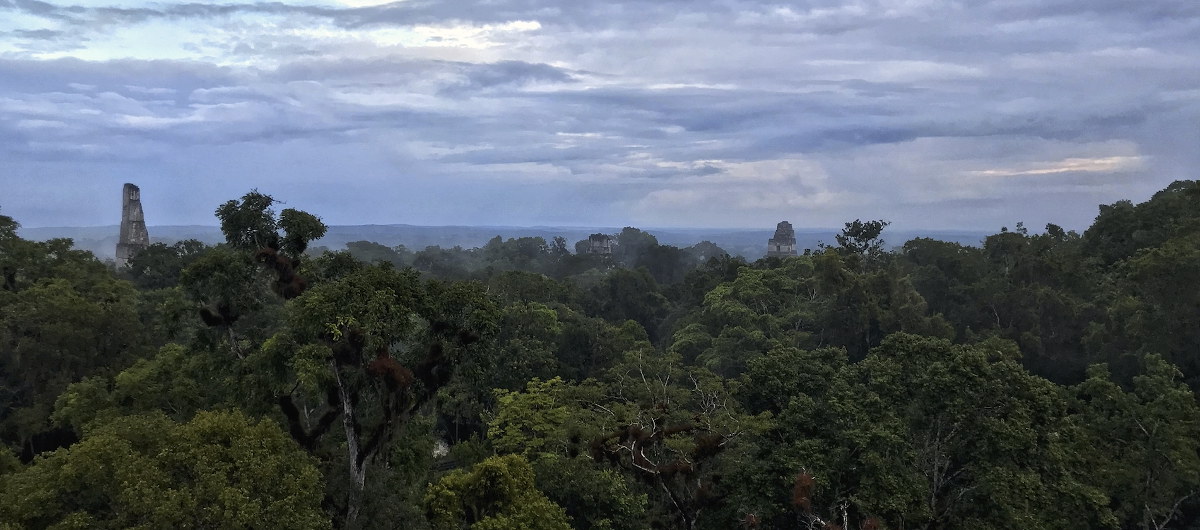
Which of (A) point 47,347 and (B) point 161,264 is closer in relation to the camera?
(A) point 47,347

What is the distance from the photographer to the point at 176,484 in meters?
9.78

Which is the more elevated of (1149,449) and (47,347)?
(47,347)

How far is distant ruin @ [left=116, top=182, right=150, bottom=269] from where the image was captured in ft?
184

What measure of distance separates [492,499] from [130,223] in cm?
5610

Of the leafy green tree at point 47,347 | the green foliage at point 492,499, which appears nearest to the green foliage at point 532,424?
the green foliage at point 492,499

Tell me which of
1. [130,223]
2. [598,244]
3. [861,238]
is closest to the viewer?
[861,238]

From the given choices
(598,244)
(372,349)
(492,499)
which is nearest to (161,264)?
(372,349)

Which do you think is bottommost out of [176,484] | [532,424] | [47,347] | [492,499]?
[532,424]

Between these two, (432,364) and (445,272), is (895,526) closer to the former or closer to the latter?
(432,364)

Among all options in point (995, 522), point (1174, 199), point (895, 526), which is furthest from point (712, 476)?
point (1174, 199)

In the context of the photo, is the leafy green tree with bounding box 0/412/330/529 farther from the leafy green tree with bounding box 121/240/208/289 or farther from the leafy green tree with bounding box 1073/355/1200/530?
the leafy green tree with bounding box 121/240/208/289

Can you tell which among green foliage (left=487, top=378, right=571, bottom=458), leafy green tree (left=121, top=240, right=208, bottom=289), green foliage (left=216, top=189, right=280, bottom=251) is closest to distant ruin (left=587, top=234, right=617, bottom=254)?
leafy green tree (left=121, top=240, right=208, bottom=289)

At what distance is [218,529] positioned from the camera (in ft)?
30.2

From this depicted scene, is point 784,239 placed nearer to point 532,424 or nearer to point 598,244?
point 598,244
